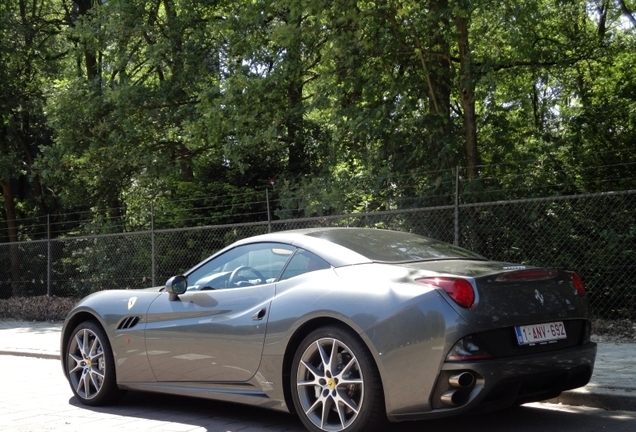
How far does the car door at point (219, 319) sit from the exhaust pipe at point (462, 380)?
58.9 inches

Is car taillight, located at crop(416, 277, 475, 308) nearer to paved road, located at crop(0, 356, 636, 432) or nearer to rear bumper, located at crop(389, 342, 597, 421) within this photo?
rear bumper, located at crop(389, 342, 597, 421)

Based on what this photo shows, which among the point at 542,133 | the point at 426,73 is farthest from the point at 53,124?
the point at 542,133

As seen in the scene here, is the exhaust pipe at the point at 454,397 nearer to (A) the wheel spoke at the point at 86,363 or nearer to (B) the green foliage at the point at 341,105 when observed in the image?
(A) the wheel spoke at the point at 86,363

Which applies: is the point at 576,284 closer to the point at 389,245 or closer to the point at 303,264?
the point at 389,245

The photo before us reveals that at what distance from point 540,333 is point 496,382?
544mm

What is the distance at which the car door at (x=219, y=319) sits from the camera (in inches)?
232

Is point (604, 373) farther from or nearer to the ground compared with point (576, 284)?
nearer to the ground

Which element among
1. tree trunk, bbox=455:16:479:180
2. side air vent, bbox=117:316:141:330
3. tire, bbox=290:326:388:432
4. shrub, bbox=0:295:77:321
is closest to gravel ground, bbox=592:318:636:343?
tree trunk, bbox=455:16:479:180

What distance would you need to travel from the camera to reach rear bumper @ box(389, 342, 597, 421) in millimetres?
4871

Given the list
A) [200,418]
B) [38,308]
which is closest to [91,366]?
[200,418]

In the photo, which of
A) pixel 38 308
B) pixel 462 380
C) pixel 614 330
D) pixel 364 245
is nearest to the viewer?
pixel 462 380

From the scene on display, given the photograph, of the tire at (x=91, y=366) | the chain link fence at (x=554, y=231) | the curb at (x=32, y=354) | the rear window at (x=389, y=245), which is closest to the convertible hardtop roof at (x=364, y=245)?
the rear window at (x=389, y=245)

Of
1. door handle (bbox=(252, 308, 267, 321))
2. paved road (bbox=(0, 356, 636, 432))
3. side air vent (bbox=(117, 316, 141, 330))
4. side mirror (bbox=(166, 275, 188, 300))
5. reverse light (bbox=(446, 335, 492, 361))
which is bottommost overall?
paved road (bbox=(0, 356, 636, 432))

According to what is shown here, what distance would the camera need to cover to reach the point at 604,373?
7285 millimetres
